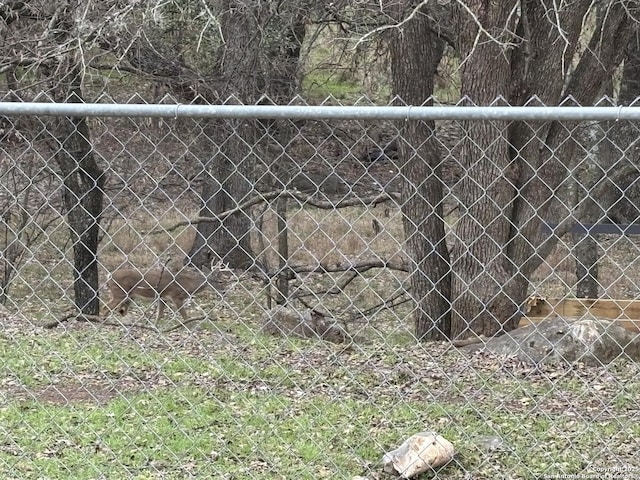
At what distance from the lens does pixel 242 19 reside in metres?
9.65

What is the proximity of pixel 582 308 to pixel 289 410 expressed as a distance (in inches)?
149

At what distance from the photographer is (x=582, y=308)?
8070 mm

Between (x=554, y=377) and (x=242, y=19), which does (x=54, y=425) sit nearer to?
(x=554, y=377)

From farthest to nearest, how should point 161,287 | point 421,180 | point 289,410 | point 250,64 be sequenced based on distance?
1. point 161,287
2. point 250,64
3. point 421,180
4. point 289,410

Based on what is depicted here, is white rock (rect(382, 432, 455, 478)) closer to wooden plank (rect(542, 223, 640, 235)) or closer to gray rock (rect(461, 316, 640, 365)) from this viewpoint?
wooden plank (rect(542, 223, 640, 235))

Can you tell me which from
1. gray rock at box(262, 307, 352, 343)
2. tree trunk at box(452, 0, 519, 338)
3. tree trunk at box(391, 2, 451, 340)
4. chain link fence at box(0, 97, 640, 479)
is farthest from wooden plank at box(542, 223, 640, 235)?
gray rock at box(262, 307, 352, 343)

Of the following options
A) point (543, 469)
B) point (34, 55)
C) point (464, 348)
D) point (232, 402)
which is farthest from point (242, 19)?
point (543, 469)

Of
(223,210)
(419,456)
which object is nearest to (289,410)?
(419,456)

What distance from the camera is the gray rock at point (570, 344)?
6535 mm

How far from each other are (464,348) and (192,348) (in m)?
2.20

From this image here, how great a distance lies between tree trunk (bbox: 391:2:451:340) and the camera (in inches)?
321

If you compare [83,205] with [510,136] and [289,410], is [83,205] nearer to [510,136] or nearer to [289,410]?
[510,136]

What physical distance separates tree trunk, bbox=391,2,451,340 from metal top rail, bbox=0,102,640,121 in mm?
5051

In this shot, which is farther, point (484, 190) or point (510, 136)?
point (510, 136)
